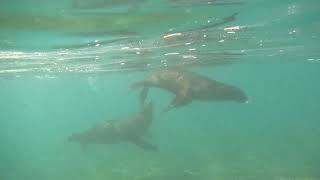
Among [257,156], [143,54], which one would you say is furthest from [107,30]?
[257,156]

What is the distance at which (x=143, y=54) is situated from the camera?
1138 inches

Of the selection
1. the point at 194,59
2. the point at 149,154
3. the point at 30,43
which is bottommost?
the point at 149,154

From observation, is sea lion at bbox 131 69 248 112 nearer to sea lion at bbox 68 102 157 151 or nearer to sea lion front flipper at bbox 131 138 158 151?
sea lion at bbox 68 102 157 151

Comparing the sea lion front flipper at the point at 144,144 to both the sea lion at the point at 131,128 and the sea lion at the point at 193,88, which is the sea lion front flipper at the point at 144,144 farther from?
the sea lion at the point at 193,88

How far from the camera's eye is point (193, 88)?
841 inches

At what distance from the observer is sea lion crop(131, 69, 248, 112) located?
20016 millimetres

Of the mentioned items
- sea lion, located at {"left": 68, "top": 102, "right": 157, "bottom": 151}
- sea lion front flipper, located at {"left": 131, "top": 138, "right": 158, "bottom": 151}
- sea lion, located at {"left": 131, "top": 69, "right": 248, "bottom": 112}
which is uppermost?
sea lion, located at {"left": 131, "top": 69, "right": 248, "bottom": 112}

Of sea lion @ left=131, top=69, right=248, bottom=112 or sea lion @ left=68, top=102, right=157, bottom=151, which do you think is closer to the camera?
sea lion @ left=131, top=69, right=248, bottom=112

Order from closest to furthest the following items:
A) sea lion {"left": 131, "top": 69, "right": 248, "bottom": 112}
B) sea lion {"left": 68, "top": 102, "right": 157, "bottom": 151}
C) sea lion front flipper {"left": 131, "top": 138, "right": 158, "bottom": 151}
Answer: sea lion {"left": 131, "top": 69, "right": 248, "bottom": 112} < sea lion front flipper {"left": 131, "top": 138, "right": 158, "bottom": 151} < sea lion {"left": 68, "top": 102, "right": 157, "bottom": 151}

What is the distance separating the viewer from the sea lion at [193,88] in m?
20.0

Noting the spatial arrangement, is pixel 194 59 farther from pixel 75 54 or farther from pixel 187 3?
pixel 187 3

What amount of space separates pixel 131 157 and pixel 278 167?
13412mm

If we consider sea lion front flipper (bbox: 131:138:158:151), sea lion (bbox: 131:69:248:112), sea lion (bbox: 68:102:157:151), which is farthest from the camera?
sea lion (bbox: 68:102:157:151)

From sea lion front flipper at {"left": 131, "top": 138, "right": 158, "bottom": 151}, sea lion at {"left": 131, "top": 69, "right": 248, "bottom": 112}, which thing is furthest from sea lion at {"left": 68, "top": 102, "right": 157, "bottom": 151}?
sea lion at {"left": 131, "top": 69, "right": 248, "bottom": 112}
